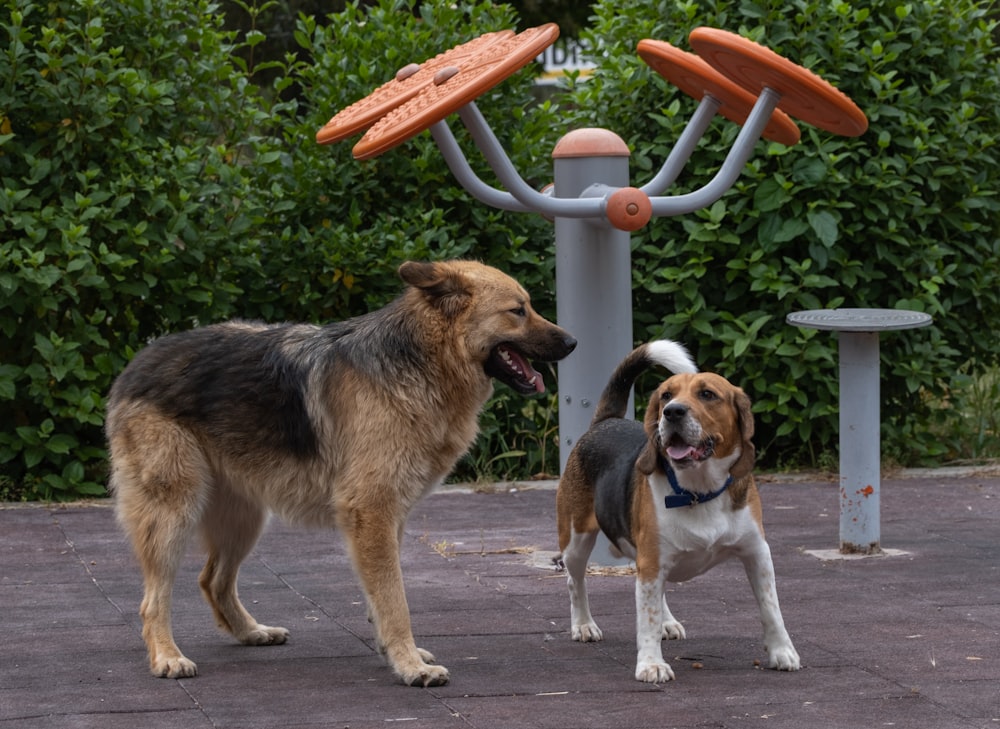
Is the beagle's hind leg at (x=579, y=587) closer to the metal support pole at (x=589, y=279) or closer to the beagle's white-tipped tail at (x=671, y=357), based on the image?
the beagle's white-tipped tail at (x=671, y=357)

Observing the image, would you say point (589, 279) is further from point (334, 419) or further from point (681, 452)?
point (681, 452)

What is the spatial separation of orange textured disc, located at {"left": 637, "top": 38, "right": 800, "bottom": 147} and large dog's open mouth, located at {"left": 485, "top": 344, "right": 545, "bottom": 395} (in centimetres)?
189

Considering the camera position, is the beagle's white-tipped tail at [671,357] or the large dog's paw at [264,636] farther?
the large dog's paw at [264,636]

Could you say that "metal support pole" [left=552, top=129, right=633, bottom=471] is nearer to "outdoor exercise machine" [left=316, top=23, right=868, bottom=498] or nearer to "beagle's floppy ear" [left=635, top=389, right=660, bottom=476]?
"outdoor exercise machine" [left=316, top=23, right=868, bottom=498]

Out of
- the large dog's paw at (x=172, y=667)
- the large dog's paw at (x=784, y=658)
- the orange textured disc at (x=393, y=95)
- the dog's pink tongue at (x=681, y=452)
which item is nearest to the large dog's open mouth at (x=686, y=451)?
the dog's pink tongue at (x=681, y=452)

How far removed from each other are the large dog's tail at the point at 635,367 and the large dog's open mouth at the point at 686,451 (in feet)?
1.29

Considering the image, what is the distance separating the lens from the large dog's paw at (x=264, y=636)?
19.3 ft

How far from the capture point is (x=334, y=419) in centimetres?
559

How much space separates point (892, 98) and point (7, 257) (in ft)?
18.3

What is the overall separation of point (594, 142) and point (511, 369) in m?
1.85

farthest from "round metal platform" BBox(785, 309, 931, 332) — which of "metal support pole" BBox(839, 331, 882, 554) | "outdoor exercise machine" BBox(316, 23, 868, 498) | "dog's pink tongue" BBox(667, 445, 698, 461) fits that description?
"dog's pink tongue" BBox(667, 445, 698, 461)

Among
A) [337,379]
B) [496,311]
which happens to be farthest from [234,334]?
[496,311]

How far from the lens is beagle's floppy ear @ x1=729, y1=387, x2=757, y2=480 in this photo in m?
5.29

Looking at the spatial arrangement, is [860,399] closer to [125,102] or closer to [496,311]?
[496,311]
